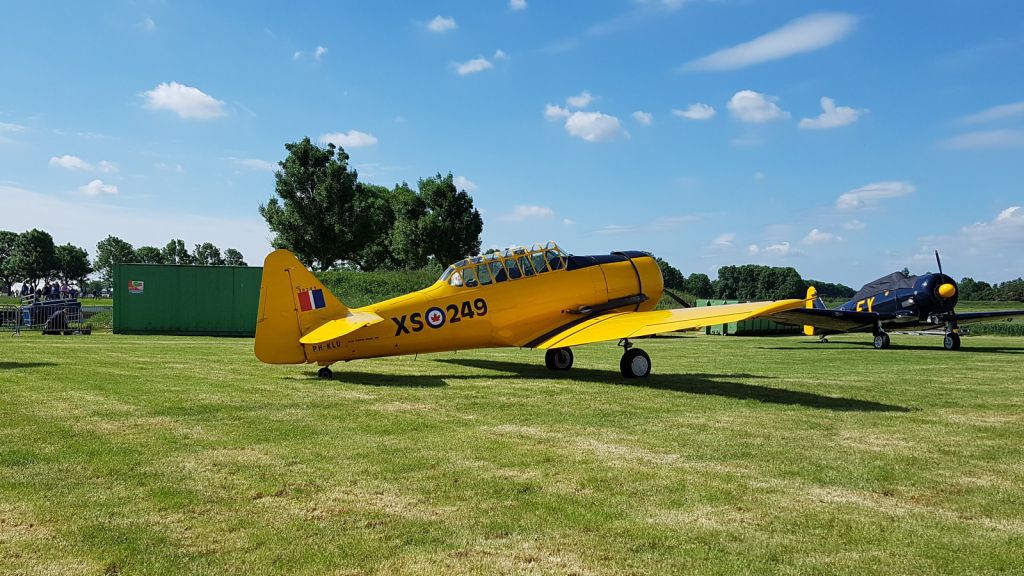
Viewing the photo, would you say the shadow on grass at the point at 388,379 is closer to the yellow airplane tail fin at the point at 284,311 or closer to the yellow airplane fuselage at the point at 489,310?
the yellow airplane fuselage at the point at 489,310

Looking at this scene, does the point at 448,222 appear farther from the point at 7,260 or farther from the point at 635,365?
the point at 7,260

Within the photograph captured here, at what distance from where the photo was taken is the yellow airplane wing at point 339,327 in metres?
10.8

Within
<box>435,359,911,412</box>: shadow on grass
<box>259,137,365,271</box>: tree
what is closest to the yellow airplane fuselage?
<box>435,359,911,412</box>: shadow on grass

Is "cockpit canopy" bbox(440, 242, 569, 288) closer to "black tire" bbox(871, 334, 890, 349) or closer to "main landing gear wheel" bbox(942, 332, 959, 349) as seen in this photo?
"black tire" bbox(871, 334, 890, 349)

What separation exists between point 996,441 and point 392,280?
3145 cm

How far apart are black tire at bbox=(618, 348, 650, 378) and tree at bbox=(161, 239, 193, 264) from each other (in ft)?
459

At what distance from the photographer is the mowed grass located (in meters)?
3.54

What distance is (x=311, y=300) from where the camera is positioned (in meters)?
11.3

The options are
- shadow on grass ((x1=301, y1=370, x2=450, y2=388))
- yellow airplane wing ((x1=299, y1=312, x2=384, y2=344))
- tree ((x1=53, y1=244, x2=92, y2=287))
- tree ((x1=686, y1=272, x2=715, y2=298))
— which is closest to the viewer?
yellow airplane wing ((x1=299, y1=312, x2=384, y2=344))

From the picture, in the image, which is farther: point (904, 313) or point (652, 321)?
point (904, 313)

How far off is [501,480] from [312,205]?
45324 millimetres

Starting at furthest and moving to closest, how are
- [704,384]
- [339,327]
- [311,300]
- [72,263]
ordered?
[72,263] < [704,384] < [311,300] < [339,327]

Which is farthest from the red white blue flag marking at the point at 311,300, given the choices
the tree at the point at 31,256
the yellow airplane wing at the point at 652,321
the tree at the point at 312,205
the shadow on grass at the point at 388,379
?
the tree at the point at 31,256

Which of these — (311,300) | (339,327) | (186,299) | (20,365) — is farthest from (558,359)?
(186,299)
